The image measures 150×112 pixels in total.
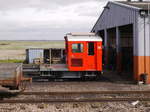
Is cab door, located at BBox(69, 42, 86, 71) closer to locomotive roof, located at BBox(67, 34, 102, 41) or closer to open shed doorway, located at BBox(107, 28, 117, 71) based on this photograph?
locomotive roof, located at BBox(67, 34, 102, 41)

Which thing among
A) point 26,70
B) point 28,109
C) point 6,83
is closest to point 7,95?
point 6,83

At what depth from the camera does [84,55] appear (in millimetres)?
19016

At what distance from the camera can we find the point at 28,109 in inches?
430

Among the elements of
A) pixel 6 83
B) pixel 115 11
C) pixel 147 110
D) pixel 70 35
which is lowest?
pixel 147 110

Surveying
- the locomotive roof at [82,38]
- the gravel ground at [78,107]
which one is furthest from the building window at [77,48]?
the gravel ground at [78,107]

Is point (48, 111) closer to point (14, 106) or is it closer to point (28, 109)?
point (28, 109)

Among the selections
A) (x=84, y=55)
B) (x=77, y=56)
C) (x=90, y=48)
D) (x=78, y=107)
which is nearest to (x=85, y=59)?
(x=84, y=55)

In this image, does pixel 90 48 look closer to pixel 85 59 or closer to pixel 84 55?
pixel 84 55

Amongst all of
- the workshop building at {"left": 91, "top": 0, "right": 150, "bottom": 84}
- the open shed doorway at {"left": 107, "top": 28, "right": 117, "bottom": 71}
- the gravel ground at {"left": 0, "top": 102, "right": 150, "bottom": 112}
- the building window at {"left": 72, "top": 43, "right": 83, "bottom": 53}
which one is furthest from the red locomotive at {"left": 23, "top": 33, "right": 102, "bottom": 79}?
the open shed doorway at {"left": 107, "top": 28, "right": 117, "bottom": 71}

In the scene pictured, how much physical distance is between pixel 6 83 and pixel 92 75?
8.15 metres

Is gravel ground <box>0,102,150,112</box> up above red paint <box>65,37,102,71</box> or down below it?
below

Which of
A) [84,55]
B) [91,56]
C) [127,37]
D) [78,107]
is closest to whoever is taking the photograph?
[78,107]

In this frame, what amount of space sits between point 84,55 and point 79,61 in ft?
1.70

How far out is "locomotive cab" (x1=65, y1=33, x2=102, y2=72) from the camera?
18969 millimetres
